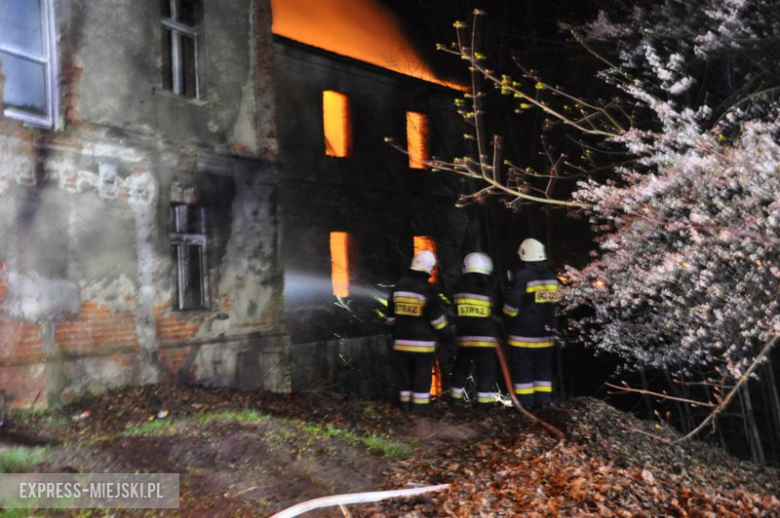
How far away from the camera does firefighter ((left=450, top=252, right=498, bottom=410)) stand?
28.2ft

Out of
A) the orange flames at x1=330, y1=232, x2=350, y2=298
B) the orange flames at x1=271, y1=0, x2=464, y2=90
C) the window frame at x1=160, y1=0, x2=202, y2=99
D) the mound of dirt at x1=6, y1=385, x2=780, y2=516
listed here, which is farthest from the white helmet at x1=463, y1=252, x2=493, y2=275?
the orange flames at x1=271, y1=0, x2=464, y2=90

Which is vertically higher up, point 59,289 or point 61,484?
point 59,289

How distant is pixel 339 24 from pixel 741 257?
460 inches

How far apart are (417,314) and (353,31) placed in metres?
10.5

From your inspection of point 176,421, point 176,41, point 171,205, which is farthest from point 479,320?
point 176,41

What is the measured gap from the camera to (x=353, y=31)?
17.0 metres

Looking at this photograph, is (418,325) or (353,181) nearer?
(418,325)

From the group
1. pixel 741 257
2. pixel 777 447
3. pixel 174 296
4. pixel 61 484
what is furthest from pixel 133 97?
pixel 777 447

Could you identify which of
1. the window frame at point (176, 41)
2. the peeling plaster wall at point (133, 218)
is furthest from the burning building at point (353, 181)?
the window frame at point (176, 41)

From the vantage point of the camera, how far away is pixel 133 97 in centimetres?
921

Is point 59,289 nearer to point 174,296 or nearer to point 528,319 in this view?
point 174,296

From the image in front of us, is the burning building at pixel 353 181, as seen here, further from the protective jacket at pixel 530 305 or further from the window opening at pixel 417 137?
the protective jacket at pixel 530 305

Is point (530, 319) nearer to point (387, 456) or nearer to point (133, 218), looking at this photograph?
point (387, 456)

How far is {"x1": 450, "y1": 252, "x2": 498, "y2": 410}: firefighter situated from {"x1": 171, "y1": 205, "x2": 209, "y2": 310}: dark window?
372 cm
